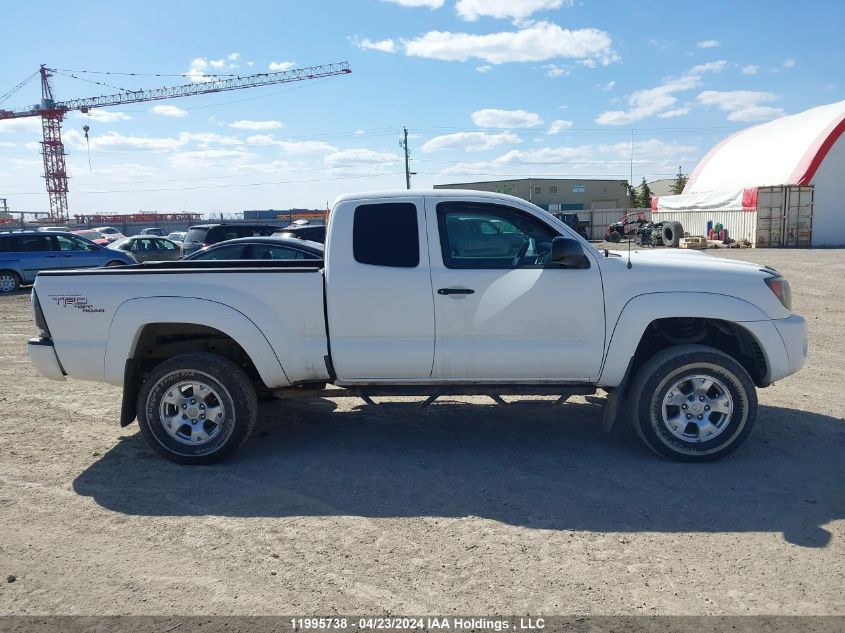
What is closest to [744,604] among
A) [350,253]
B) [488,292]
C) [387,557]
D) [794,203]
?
[387,557]

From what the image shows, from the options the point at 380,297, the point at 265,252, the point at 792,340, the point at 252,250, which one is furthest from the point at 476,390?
the point at 252,250

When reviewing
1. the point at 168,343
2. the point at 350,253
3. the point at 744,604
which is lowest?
the point at 744,604

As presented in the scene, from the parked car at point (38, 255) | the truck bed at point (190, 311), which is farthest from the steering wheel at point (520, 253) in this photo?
the parked car at point (38, 255)

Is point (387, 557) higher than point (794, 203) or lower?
lower

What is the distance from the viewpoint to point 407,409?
19.8ft

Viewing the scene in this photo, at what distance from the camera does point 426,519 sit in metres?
4.05

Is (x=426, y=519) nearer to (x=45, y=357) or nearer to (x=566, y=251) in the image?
(x=566, y=251)

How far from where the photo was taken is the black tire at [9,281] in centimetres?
1727

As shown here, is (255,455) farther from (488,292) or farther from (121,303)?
(488,292)

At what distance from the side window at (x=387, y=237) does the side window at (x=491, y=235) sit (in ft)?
0.74

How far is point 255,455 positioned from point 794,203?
35604mm

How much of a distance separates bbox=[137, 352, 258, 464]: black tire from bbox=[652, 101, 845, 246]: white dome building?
33989 mm

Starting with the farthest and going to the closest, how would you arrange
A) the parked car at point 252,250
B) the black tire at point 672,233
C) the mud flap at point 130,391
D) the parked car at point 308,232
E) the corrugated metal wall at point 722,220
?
the corrugated metal wall at point 722,220 < the black tire at point 672,233 < the parked car at point 308,232 < the parked car at point 252,250 < the mud flap at point 130,391

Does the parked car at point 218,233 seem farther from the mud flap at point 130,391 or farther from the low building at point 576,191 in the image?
the low building at point 576,191
